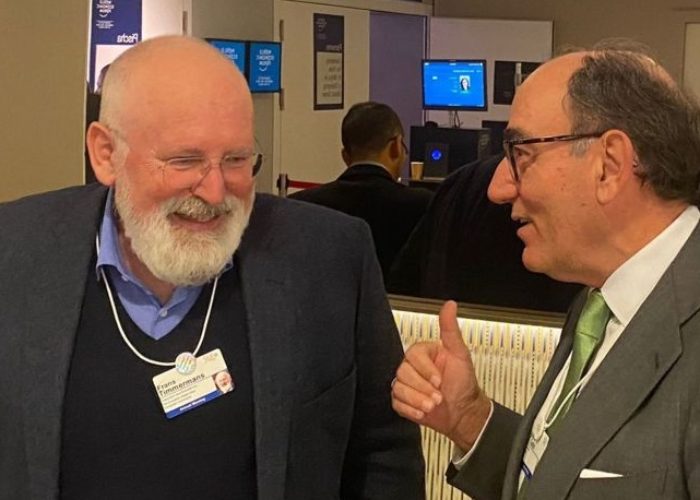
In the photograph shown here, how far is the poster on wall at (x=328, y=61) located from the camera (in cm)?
886

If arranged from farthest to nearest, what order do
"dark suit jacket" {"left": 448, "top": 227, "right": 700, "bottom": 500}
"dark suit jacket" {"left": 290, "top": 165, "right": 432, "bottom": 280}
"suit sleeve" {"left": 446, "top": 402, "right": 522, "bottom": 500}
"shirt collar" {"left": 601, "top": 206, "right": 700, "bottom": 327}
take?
"dark suit jacket" {"left": 290, "top": 165, "right": 432, "bottom": 280} < "suit sleeve" {"left": 446, "top": 402, "right": 522, "bottom": 500} < "shirt collar" {"left": 601, "top": 206, "right": 700, "bottom": 327} < "dark suit jacket" {"left": 448, "top": 227, "right": 700, "bottom": 500}

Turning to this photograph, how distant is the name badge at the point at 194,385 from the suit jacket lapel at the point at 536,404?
1.40 feet

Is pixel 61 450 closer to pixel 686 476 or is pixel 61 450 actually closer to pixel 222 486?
pixel 222 486

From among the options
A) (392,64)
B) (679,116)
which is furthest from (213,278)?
(392,64)

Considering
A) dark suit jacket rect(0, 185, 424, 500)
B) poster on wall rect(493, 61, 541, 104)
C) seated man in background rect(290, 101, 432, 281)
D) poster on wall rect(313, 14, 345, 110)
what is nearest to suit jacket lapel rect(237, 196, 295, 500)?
dark suit jacket rect(0, 185, 424, 500)

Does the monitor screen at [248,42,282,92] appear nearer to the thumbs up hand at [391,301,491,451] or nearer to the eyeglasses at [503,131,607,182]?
the thumbs up hand at [391,301,491,451]

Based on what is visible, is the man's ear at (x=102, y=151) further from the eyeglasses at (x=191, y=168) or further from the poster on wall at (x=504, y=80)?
the poster on wall at (x=504, y=80)

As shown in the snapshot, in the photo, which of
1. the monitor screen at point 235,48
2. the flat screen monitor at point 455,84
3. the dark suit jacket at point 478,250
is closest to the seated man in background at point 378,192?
the dark suit jacket at point 478,250

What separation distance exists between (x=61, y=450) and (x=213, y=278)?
34 cm

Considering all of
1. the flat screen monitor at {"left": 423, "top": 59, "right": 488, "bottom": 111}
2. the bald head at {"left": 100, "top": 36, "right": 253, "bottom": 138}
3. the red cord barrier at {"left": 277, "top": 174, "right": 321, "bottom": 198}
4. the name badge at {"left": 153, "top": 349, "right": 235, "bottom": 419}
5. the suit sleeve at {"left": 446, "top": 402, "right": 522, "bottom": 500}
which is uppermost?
the flat screen monitor at {"left": 423, "top": 59, "right": 488, "bottom": 111}

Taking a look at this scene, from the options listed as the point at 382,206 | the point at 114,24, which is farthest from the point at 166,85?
the point at 114,24

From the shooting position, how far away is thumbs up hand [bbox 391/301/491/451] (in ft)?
5.18

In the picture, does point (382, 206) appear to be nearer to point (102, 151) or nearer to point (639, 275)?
point (102, 151)

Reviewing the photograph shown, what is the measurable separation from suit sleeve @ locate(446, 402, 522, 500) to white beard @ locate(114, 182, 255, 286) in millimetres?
517
